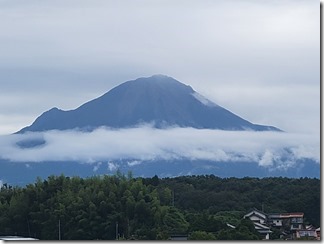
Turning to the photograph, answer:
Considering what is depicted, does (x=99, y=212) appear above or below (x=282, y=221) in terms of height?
above

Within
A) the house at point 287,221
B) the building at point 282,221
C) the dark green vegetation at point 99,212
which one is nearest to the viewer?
the dark green vegetation at point 99,212

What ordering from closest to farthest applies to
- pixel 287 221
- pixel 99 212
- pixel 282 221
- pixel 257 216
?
pixel 99 212 → pixel 287 221 → pixel 282 221 → pixel 257 216

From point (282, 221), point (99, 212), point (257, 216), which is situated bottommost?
point (282, 221)

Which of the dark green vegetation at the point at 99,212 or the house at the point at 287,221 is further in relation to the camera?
the house at the point at 287,221

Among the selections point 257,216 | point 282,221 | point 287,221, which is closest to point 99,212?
point 257,216

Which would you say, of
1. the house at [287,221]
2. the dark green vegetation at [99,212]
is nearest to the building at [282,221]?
the house at [287,221]

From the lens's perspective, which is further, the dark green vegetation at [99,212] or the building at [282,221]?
the building at [282,221]

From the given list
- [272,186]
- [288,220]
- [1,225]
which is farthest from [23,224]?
[272,186]

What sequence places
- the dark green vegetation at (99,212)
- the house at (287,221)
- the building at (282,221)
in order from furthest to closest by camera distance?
the house at (287,221)
the building at (282,221)
the dark green vegetation at (99,212)

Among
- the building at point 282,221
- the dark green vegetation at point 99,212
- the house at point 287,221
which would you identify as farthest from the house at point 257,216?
the dark green vegetation at point 99,212

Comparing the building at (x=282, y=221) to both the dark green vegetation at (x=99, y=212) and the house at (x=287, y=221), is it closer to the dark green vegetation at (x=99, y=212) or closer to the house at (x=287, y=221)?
the house at (x=287, y=221)

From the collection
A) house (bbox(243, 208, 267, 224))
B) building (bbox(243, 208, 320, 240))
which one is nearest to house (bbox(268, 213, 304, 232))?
building (bbox(243, 208, 320, 240))

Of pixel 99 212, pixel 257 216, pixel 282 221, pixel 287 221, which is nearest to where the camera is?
pixel 99 212

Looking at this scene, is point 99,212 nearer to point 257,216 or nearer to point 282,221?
point 257,216
